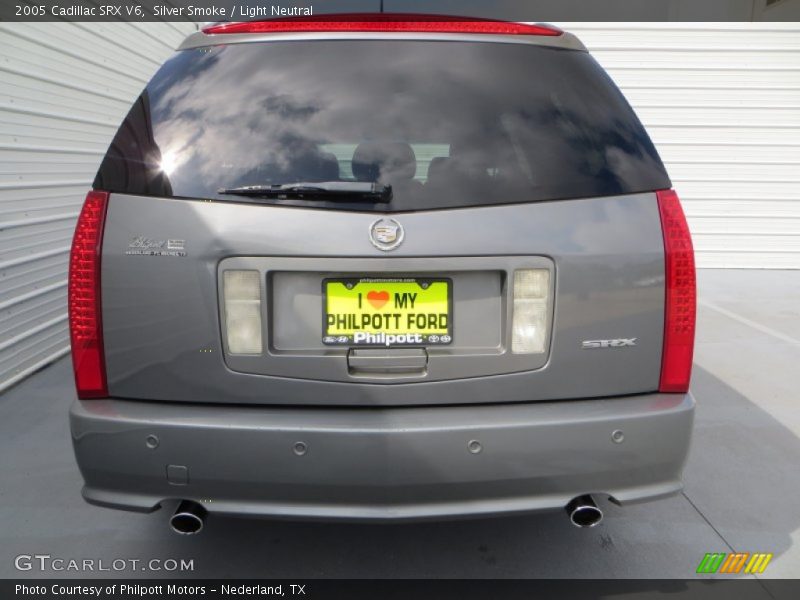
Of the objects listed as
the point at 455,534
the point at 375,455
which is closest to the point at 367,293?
the point at 375,455

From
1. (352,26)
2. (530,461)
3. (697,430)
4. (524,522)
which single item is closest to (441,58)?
(352,26)

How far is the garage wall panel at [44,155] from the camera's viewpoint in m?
4.07

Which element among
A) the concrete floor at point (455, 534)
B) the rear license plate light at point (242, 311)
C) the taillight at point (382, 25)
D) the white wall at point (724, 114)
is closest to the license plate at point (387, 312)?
the rear license plate light at point (242, 311)

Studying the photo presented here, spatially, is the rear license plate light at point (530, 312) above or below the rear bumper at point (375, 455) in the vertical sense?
above

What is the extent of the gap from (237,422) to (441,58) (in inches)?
47.9

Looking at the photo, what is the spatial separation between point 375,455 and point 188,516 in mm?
Answer: 581

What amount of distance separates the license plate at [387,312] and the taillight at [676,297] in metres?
0.64

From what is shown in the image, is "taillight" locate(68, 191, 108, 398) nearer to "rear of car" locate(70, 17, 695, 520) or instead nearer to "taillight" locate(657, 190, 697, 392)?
"rear of car" locate(70, 17, 695, 520)

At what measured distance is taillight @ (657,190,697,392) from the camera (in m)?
1.87

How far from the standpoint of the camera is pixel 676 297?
1.88 m

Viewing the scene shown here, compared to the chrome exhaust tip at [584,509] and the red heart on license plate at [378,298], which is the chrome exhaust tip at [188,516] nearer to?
the red heart on license plate at [378,298]

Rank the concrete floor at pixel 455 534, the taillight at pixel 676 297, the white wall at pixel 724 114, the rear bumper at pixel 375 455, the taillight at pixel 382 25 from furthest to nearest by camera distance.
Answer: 1. the white wall at pixel 724 114
2. the concrete floor at pixel 455 534
3. the taillight at pixel 382 25
4. the taillight at pixel 676 297
5. the rear bumper at pixel 375 455

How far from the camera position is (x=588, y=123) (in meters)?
1.96

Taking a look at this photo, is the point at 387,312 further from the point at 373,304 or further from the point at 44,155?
the point at 44,155
